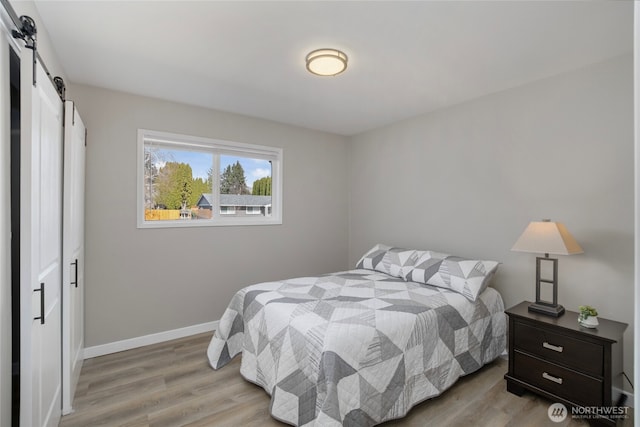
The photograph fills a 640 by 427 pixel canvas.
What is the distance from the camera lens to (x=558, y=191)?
8.18ft

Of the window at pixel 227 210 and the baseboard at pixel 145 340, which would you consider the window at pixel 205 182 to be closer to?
the window at pixel 227 210

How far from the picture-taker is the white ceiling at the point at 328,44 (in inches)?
67.9

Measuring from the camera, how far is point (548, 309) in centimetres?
223

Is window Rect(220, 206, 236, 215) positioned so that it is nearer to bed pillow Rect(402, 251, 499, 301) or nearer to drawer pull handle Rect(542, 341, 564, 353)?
bed pillow Rect(402, 251, 499, 301)

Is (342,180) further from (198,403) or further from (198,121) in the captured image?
(198,403)

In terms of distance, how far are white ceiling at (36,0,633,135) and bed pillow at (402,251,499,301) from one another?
1.57 metres

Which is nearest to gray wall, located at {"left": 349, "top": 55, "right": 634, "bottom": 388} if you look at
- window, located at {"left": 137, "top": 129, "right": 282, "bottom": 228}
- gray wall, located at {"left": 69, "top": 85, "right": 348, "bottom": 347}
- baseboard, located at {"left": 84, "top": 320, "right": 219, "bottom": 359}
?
gray wall, located at {"left": 69, "top": 85, "right": 348, "bottom": 347}

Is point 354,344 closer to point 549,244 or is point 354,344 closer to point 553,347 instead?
point 553,347

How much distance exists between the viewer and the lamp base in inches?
86.8

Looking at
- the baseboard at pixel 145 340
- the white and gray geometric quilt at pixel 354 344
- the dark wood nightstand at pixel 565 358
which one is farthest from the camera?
the baseboard at pixel 145 340

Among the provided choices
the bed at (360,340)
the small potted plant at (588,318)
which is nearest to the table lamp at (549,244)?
the small potted plant at (588,318)

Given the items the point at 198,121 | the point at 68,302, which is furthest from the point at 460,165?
the point at 68,302

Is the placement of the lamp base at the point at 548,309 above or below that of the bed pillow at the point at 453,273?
below
